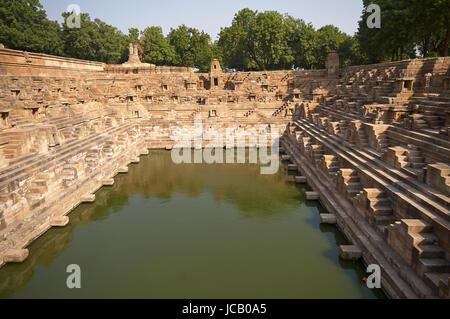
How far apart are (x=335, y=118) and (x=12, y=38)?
2834 cm

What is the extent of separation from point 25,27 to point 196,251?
101 feet

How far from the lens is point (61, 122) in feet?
54.9

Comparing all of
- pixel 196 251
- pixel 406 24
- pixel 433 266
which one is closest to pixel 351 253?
pixel 433 266

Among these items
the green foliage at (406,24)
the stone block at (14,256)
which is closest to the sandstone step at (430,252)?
the stone block at (14,256)

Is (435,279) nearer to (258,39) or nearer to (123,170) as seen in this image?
(123,170)

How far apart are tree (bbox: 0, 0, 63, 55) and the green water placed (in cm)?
2312

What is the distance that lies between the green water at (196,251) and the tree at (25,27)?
23.1m

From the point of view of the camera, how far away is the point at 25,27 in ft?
96.5

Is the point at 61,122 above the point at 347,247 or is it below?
above

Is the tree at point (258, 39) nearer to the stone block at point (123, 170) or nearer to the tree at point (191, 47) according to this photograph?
the tree at point (191, 47)

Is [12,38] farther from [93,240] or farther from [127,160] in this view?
[93,240]

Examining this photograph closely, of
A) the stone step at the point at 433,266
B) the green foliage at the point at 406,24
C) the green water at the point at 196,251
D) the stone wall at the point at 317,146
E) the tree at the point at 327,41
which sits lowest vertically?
the green water at the point at 196,251

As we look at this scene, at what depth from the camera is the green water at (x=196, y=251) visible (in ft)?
24.0

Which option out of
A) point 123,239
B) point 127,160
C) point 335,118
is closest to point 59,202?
point 123,239
